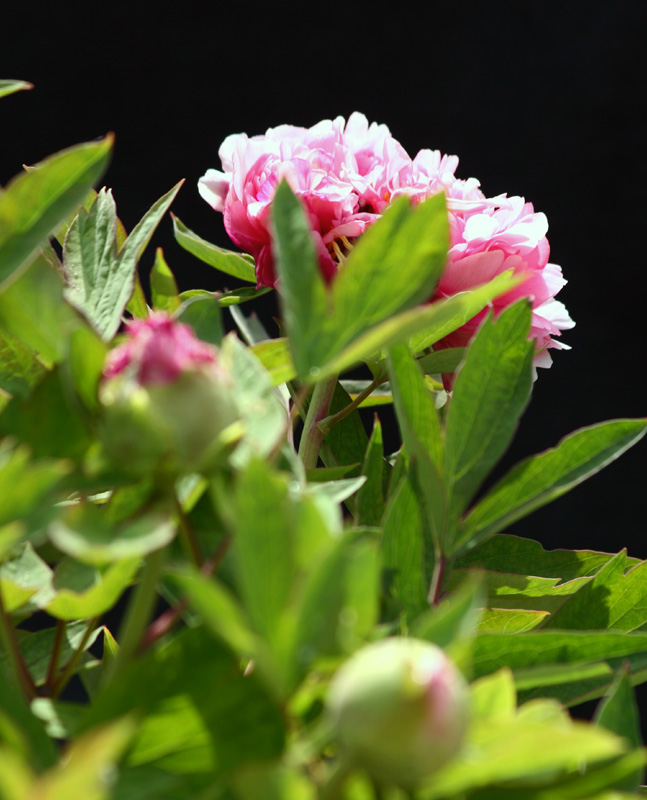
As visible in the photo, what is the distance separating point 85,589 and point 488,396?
10 centimetres

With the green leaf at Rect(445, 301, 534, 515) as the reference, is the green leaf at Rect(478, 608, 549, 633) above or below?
below

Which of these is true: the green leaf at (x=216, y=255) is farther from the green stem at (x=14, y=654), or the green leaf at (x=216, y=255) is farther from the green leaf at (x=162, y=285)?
the green stem at (x=14, y=654)

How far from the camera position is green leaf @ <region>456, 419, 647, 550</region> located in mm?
216

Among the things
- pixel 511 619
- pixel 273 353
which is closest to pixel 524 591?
pixel 511 619

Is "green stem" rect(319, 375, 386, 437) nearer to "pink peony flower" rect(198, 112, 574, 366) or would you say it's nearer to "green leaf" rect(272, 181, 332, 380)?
"pink peony flower" rect(198, 112, 574, 366)

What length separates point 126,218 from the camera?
1577mm

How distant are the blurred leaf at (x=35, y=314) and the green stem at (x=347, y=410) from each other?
0.16 meters

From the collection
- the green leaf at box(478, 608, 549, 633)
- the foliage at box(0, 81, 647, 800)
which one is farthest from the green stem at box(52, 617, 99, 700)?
the green leaf at box(478, 608, 549, 633)

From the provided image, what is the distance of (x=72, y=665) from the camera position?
0.21 metres

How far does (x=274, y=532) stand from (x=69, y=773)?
44 millimetres

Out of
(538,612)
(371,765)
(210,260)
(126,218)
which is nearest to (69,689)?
(126,218)

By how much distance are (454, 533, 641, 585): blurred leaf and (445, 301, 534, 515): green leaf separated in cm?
11

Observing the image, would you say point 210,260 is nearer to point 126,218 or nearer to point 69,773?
point 69,773

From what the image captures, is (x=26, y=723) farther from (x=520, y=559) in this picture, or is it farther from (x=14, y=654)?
(x=520, y=559)
